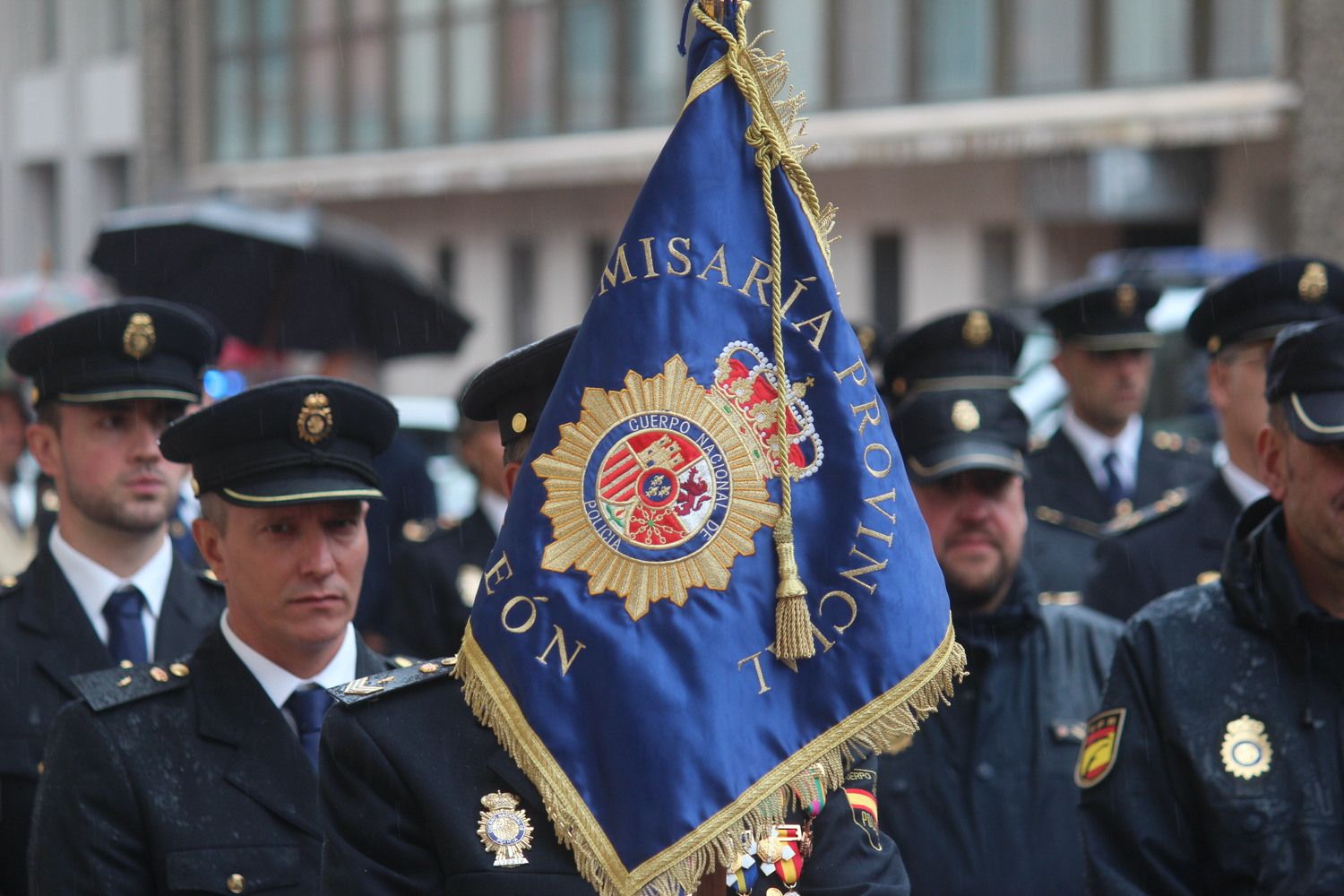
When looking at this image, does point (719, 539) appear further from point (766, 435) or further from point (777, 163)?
point (777, 163)

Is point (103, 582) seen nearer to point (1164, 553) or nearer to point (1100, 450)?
point (1164, 553)

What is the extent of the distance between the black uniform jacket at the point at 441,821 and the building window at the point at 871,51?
19433mm

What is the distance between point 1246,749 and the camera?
369 centimetres

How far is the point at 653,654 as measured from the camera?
106 inches

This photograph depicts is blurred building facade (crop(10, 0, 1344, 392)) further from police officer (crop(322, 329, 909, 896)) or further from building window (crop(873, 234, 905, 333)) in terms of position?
police officer (crop(322, 329, 909, 896))

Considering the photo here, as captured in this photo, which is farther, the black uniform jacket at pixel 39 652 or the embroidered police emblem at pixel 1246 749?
the black uniform jacket at pixel 39 652

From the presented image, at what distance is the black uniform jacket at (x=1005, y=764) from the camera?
445cm

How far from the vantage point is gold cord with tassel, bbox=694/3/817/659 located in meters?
2.69

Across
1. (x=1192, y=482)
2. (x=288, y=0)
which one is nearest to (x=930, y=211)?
(x=288, y=0)

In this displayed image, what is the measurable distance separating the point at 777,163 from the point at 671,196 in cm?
17

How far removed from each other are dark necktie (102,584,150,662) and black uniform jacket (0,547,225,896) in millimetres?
60

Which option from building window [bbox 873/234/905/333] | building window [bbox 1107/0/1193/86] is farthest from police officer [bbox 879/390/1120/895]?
building window [bbox 873/234/905/333]

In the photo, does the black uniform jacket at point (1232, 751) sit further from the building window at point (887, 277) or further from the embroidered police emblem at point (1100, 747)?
the building window at point (887, 277)

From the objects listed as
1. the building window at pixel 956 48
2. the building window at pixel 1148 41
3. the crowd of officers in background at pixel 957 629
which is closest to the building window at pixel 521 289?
the building window at pixel 956 48
